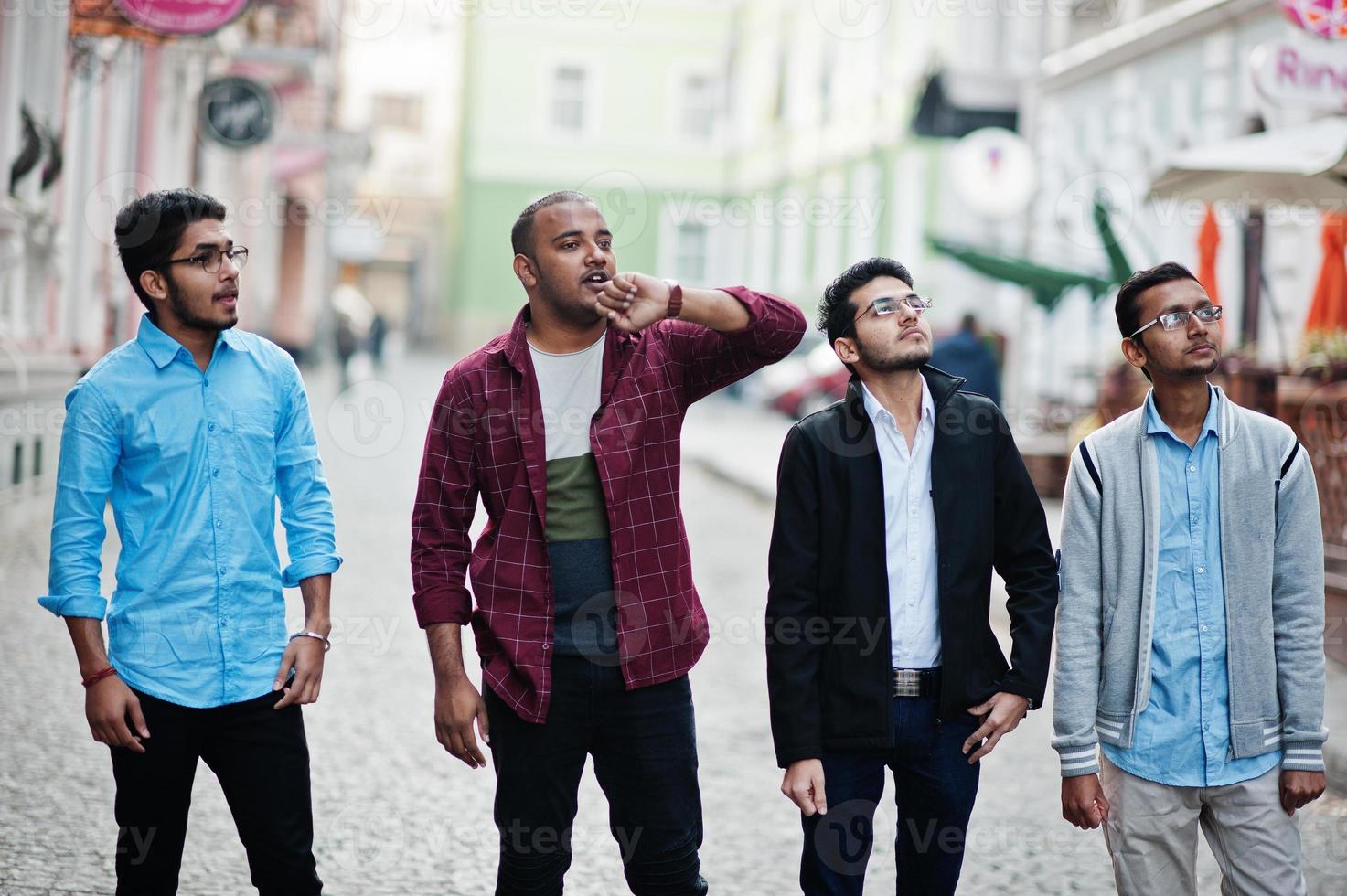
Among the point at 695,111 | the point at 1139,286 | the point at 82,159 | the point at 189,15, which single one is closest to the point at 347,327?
the point at 82,159

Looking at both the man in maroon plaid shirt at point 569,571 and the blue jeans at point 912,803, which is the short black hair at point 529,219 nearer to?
the man in maroon plaid shirt at point 569,571

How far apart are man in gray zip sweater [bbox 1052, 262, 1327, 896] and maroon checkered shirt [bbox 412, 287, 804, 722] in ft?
2.55

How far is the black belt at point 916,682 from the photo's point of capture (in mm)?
3293

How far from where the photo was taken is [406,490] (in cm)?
1525

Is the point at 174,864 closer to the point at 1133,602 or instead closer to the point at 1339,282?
the point at 1133,602

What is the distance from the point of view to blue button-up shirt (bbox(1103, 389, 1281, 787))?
3221mm

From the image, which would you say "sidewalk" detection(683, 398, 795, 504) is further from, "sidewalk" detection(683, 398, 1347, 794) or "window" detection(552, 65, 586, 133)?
"window" detection(552, 65, 586, 133)

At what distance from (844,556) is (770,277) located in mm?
34907

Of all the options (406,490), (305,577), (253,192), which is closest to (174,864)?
(305,577)

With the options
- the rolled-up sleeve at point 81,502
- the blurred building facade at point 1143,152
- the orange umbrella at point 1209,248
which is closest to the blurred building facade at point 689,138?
the blurred building facade at point 1143,152

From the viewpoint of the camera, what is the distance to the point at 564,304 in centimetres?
334

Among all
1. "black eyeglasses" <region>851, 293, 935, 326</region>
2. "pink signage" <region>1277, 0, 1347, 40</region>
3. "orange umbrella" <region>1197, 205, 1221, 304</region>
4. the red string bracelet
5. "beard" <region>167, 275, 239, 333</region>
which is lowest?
the red string bracelet

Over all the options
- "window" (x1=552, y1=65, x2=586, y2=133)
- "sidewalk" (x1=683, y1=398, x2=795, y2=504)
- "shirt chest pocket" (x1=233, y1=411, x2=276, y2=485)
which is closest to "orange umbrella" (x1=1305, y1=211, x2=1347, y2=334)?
"sidewalk" (x1=683, y1=398, x2=795, y2=504)

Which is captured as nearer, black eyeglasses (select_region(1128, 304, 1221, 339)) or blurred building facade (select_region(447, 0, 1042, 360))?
black eyeglasses (select_region(1128, 304, 1221, 339))
